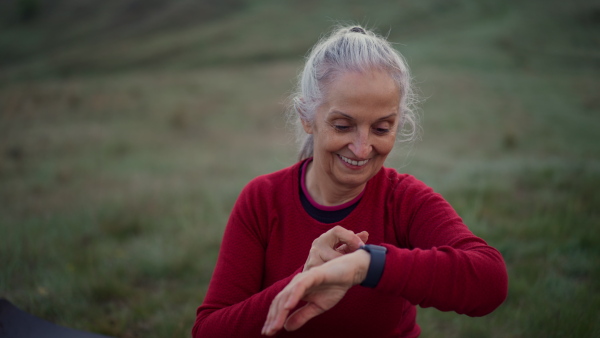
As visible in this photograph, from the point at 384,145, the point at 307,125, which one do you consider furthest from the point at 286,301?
the point at 307,125

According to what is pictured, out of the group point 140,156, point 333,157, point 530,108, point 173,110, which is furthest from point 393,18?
point 333,157

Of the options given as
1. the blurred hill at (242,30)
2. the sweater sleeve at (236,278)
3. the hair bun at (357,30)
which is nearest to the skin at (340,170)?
the sweater sleeve at (236,278)

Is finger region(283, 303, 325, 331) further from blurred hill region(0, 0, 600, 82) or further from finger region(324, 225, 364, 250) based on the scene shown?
blurred hill region(0, 0, 600, 82)

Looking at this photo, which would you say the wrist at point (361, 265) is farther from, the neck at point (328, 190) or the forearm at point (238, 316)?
the neck at point (328, 190)

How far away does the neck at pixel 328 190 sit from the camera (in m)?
2.28

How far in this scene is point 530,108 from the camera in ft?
50.2

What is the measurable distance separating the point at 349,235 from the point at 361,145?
45 centimetres

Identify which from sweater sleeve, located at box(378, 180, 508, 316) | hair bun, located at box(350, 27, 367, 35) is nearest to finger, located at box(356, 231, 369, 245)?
sweater sleeve, located at box(378, 180, 508, 316)

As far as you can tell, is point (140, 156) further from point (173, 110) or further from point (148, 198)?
point (173, 110)

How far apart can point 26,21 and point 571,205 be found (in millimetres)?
45955

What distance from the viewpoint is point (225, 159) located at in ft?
33.2

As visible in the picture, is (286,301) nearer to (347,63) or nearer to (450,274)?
(450,274)

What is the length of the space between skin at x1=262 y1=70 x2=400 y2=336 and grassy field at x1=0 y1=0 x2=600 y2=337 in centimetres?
95

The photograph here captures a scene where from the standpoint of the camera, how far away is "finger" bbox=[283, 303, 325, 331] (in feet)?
5.87
